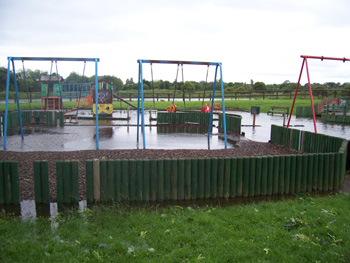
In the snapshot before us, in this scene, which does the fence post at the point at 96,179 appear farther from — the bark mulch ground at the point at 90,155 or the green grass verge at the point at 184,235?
the bark mulch ground at the point at 90,155

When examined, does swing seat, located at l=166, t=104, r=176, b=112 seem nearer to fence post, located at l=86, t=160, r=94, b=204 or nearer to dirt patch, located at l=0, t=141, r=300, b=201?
dirt patch, located at l=0, t=141, r=300, b=201

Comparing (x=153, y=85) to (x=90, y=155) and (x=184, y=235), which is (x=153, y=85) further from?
(x=184, y=235)

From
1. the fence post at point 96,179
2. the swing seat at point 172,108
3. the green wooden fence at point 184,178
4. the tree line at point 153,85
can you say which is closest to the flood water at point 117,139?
the swing seat at point 172,108

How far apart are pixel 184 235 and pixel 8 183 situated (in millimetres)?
3474

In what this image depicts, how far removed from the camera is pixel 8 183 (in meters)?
5.71

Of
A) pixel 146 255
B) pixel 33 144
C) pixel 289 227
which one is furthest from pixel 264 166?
pixel 33 144

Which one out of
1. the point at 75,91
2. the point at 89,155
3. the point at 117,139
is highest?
the point at 75,91

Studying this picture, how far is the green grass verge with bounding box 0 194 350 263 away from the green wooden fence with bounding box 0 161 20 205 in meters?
0.85

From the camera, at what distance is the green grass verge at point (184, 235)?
3752mm

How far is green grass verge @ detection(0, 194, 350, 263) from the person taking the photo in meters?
3.75

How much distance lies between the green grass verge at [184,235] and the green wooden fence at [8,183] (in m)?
0.85

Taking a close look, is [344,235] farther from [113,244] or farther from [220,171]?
[113,244]

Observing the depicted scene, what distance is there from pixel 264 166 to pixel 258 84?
5402 cm

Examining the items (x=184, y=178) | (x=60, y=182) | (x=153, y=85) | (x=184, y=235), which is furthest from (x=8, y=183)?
(x=153, y=85)
